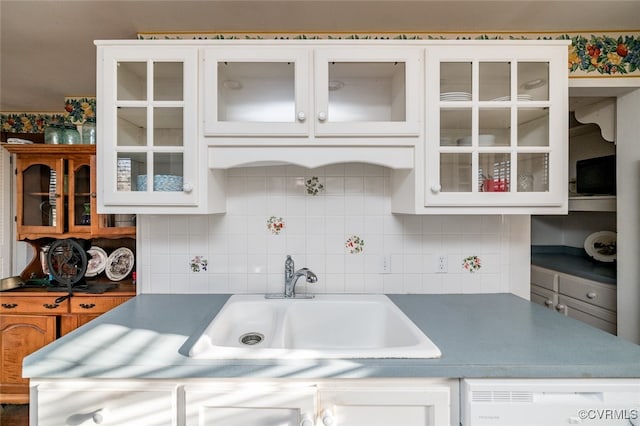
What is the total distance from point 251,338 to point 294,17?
5.12 ft

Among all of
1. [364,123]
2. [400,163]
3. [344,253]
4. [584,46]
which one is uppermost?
[584,46]

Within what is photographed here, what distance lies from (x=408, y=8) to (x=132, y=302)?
194cm

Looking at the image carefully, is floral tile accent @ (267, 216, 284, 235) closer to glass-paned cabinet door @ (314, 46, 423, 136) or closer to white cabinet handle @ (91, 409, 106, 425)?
glass-paned cabinet door @ (314, 46, 423, 136)

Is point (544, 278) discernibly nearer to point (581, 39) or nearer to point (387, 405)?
point (581, 39)

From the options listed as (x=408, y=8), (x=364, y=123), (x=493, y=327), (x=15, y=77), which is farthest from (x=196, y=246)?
(x=15, y=77)

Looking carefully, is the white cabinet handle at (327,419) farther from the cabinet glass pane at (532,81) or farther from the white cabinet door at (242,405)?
the cabinet glass pane at (532,81)

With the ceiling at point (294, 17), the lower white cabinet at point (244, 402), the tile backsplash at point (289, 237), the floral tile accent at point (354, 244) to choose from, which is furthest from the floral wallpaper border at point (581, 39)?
the lower white cabinet at point (244, 402)

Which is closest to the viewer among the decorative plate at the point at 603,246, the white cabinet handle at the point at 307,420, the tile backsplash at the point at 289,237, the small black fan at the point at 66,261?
the white cabinet handle at the point at 307,420

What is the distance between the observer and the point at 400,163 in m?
1.40

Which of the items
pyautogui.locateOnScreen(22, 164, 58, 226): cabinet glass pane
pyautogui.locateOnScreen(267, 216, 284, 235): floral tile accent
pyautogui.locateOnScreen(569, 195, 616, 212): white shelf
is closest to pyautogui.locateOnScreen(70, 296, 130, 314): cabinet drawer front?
pyautogui.locateOnScreen(22, 164, 58, 226): cabinet glass pane

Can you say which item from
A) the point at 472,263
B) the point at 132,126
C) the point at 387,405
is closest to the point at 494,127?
the point at 472,263

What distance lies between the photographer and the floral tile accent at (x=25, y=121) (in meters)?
3.47

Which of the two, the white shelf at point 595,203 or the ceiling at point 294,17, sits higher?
the ceiling at point 294,17

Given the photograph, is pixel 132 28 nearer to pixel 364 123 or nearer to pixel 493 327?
pixel 364 123
